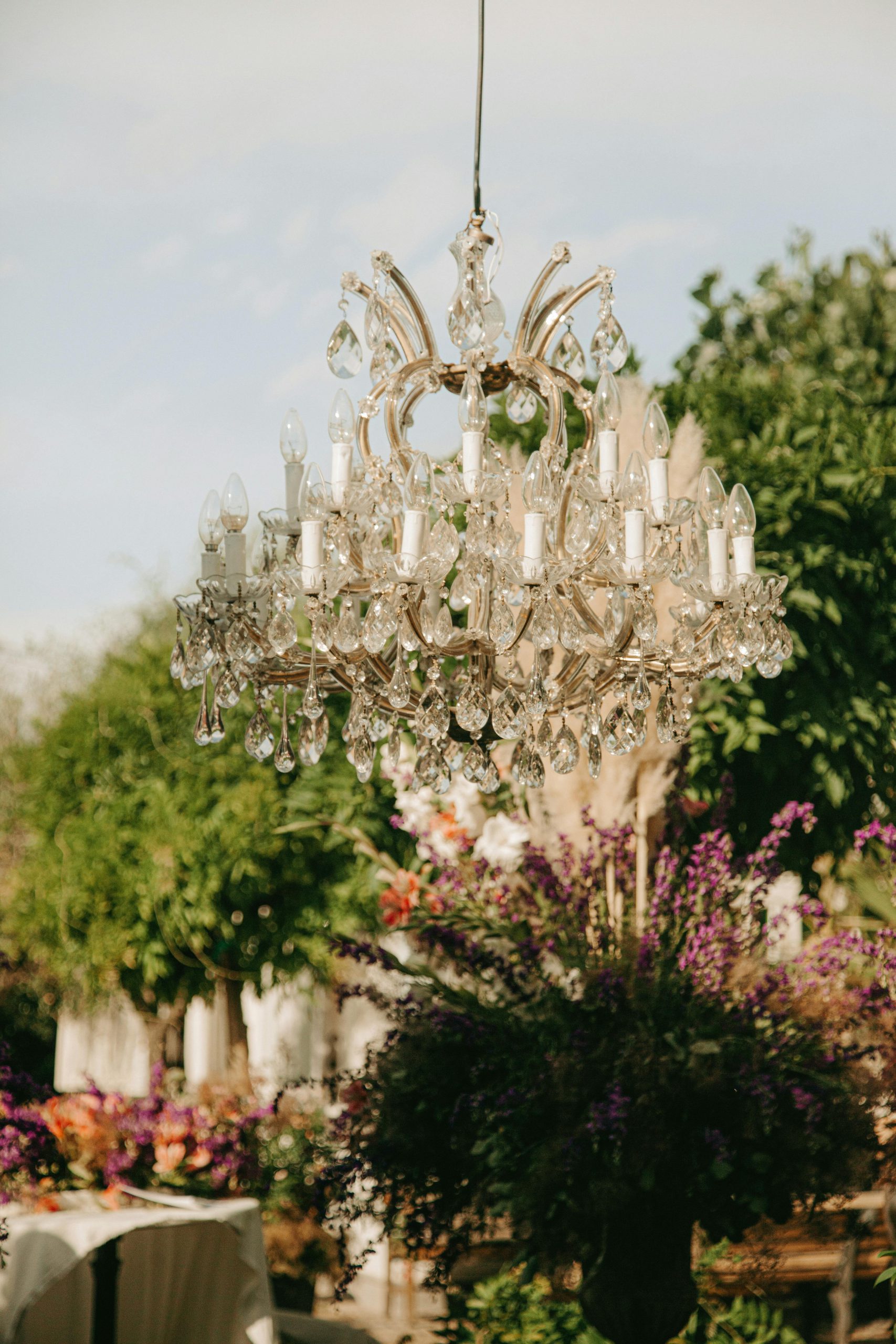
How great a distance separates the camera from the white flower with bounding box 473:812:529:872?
8.28ft

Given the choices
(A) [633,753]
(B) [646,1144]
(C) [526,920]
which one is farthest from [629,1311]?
(A) [633,753]

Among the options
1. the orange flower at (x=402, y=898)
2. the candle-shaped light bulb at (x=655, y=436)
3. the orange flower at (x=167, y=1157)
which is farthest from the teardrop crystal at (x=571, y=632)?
the orange flower at (x=167, y=1157)

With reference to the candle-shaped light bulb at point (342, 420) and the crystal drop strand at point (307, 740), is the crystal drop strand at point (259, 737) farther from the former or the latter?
the candle-shaped light bulb at point (342, 420)

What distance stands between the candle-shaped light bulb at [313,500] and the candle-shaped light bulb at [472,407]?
24cm

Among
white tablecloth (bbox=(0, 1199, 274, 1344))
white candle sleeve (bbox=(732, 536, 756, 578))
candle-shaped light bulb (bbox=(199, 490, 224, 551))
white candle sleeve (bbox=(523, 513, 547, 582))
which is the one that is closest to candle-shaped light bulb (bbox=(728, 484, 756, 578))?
white candle sleeve (bbox=(732, 536, 756, 578))

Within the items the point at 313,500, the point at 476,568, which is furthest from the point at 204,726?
the point at 476,568

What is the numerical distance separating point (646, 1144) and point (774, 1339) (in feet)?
5.86

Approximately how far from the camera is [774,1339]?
3125 millimetres

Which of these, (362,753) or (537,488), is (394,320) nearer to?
(537,488)

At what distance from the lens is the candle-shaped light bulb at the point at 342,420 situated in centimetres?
176

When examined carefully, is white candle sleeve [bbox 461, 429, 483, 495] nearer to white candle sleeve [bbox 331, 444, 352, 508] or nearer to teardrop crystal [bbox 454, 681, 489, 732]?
white candle sleeve [bbox 331, 444, 352, 508]

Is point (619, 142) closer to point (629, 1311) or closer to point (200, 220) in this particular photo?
point (200, 220)

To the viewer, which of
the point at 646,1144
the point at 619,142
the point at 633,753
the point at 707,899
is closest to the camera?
the point at 646,1144

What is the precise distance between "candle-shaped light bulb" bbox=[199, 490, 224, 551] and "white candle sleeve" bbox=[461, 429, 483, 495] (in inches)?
17.4
